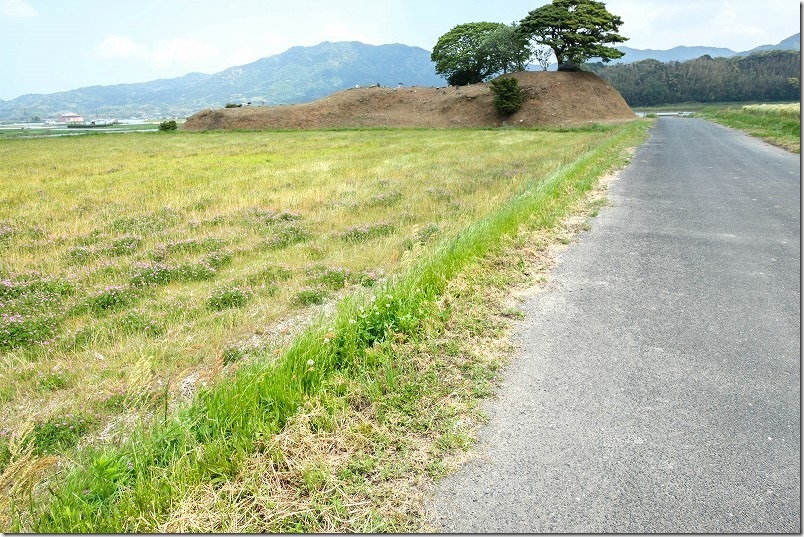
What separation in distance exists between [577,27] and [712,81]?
93761 mm

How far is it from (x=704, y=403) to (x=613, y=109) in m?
63.2

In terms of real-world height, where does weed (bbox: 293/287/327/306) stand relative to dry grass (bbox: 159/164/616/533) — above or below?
below

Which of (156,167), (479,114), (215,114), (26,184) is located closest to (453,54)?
(479,114)

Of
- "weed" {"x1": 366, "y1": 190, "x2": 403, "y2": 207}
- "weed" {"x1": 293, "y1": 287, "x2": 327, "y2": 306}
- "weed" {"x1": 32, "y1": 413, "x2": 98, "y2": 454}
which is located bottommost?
"weed" {"x1": 32, "y1": 413, "x2": 98, "y2": 454}

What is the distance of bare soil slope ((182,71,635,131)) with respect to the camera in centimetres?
5394

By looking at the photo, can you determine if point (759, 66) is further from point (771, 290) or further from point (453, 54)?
point (771, 290)

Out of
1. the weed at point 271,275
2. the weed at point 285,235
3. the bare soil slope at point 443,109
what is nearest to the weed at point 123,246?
the weed at point 285,235

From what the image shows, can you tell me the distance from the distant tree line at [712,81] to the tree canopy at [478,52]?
143 feet

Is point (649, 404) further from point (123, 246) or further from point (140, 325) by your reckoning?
point (123, 246)

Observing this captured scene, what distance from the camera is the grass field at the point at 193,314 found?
109 inches

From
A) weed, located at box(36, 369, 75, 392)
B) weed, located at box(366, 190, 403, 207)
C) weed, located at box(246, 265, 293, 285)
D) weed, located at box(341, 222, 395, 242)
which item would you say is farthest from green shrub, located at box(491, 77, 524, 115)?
weed, located at box(36, 369, 75, 392)

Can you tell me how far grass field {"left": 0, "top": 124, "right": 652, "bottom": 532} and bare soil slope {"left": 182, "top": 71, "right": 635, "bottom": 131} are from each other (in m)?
41.6

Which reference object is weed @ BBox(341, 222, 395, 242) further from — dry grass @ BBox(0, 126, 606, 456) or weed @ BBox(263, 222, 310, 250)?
weed @ BBox(263, 222, 310, 250)

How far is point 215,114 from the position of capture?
210 feet
